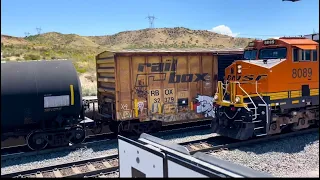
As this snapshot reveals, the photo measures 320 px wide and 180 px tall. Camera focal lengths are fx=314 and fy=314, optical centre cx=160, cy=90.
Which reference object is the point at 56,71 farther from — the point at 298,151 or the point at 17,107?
the point at 298,151

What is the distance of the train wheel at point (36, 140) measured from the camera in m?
10.3

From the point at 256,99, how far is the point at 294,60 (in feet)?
5.95

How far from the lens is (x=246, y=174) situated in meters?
2.72

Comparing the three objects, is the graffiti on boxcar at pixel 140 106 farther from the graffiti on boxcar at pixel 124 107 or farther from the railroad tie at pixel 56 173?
the railroad tie at pixel 56 173

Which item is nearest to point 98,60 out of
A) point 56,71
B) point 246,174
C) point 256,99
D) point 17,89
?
point 56,71

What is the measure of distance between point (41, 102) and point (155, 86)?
427 centimetres

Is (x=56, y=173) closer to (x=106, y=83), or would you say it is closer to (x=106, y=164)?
(x=106, y=164)

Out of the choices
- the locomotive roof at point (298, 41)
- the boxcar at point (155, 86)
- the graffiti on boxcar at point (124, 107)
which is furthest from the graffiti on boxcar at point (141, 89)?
the locomotive roof at point (298, 41)

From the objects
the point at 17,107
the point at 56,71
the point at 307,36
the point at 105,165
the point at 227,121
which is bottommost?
the point at 105,165

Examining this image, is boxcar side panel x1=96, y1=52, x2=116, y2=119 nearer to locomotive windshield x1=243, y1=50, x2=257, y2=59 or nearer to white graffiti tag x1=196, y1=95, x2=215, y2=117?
white graffiti tag x1=196, y1=95, x2=215, y2=117

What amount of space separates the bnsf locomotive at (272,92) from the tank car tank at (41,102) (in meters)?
5.18

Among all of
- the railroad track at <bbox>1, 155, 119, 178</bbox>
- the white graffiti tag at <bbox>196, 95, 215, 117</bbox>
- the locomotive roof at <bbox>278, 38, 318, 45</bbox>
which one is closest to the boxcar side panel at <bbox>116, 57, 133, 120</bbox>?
the railroad track at <bbox>1, 155, 119, 178</bbox>

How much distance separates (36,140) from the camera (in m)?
10.3

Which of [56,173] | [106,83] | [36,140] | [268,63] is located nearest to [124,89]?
[106,83]
